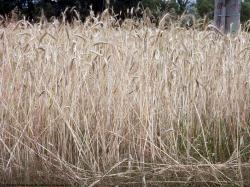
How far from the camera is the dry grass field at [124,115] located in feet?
8.40

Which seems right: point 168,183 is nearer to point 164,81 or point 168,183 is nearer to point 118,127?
point 118,127

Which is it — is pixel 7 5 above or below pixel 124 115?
above

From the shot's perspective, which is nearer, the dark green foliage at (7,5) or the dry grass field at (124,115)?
the dry grass field at (124,115)

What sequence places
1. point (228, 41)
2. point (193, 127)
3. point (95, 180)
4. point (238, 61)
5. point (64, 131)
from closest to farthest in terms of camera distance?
1. point (95, 180)
2. point (64, 131)
3. point (193, 127)
4. point (238, 61)
5. point (228, 41)

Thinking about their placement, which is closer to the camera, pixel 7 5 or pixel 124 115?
pixel 124 115

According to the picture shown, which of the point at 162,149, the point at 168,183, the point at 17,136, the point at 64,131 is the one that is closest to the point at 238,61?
the point at 162,149

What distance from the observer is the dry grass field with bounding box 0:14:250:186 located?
2.56 metres

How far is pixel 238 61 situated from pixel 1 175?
1673 mm

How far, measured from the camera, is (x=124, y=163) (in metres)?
2.63

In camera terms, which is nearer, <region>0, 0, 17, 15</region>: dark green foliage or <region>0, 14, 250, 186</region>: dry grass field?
<region>0, 14, 250, 186</region>: dry grass field

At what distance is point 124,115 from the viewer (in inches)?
108

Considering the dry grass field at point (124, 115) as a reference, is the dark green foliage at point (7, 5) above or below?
above

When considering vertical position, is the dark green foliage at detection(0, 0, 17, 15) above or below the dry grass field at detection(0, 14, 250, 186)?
above

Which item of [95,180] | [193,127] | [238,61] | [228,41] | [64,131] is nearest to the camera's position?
[95,180]
